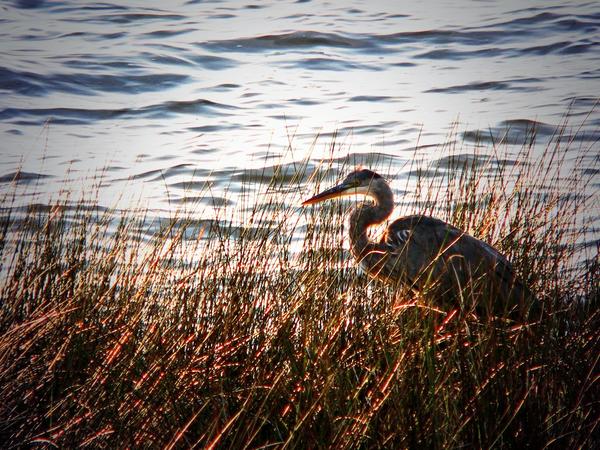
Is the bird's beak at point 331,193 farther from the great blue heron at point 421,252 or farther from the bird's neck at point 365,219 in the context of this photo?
the bird's neck at point 365,219

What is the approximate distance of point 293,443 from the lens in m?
2.76

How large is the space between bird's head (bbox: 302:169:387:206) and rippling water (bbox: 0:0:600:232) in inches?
83.0

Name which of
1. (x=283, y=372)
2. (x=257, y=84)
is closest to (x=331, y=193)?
(x=283, y=372)

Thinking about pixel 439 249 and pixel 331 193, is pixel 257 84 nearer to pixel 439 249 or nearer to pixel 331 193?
pixel 331 193

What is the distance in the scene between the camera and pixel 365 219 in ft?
16.5

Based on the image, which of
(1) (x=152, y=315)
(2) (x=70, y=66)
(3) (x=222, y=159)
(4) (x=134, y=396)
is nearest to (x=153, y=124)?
(3) (x=222, y=159)

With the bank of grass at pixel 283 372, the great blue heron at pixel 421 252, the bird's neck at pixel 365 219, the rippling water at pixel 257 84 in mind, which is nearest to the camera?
the bank of grass at pixel 283 372

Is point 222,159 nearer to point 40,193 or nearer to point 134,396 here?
point 40,193

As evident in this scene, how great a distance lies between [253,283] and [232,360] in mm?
583

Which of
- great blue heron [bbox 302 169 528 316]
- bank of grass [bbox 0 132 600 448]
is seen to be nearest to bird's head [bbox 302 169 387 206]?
great blue heron [bbox 302 169 528 316]

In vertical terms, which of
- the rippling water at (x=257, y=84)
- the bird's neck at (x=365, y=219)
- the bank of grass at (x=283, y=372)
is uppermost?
the bank of grass at (x=283, y=372)

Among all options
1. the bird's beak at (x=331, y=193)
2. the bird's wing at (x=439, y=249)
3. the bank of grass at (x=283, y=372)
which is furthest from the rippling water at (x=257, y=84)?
the bank of grass at (x=283, y=372)

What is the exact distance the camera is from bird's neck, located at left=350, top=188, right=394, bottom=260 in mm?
4829

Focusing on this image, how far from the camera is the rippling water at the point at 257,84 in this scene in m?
8.27
